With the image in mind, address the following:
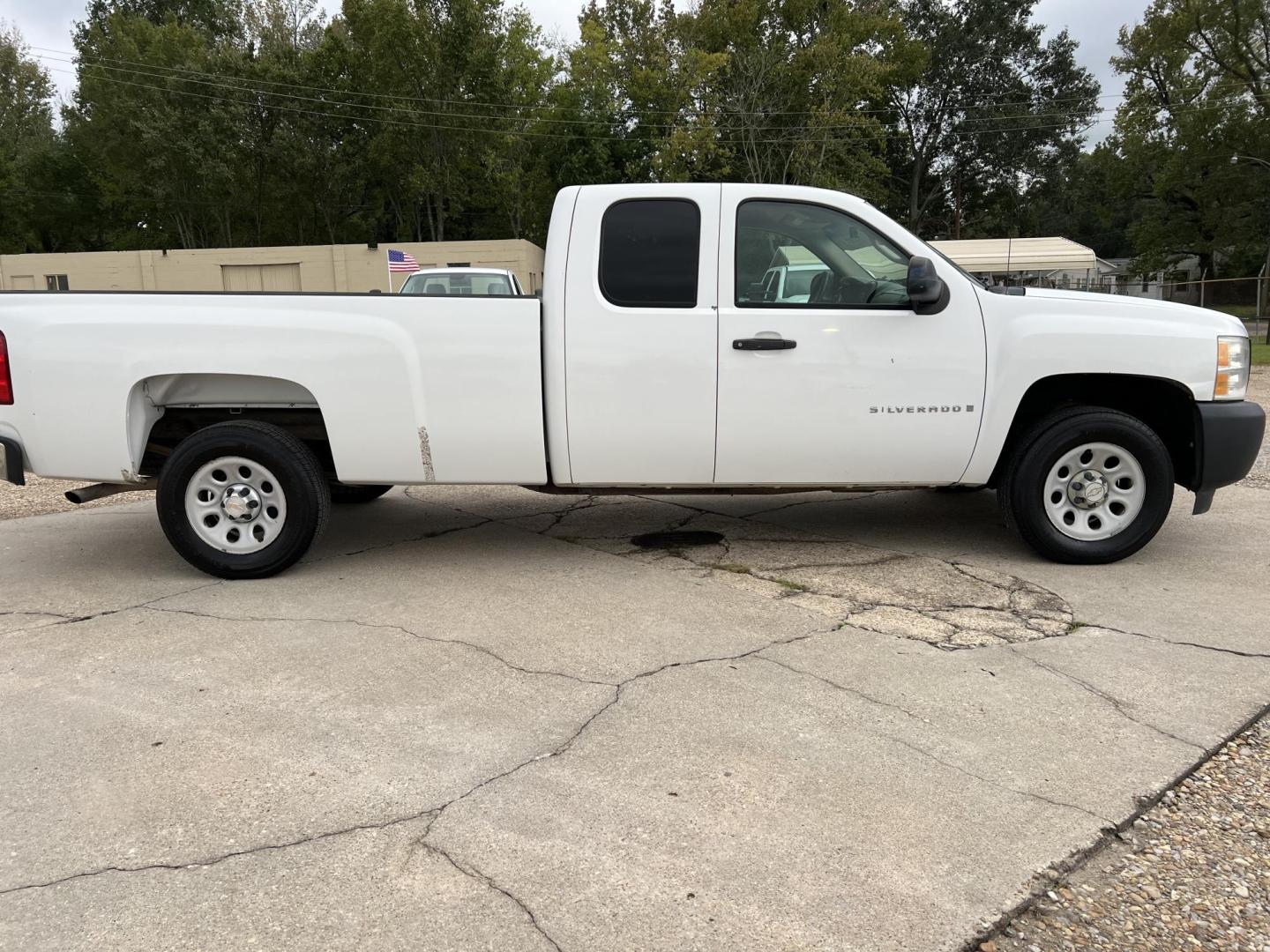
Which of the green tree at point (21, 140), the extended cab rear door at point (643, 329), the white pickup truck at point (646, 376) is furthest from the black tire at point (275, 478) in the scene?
the green tree at point (21, 140)

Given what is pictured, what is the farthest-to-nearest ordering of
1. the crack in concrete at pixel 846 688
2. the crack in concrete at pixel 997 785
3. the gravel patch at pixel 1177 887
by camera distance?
1. the crack in concrete at pixel 846 688
2. the crack in concrete at pixel 997 785
3. the gravel patch at pixel 1177 887

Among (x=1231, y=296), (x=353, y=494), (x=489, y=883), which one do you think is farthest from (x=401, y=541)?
(x=1231, y=296)

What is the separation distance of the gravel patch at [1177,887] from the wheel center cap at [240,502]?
13.6 ft

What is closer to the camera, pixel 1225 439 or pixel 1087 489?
pixel 1225 439

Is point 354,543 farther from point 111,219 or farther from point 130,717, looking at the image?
point 111,219

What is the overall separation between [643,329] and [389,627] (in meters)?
1.97

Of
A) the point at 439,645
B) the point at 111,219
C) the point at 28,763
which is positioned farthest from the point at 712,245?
the point at 111,219

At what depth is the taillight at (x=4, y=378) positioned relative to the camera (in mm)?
4672

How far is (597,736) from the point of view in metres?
3.19

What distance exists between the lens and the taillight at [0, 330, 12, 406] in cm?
467

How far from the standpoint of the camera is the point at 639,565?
5246mm

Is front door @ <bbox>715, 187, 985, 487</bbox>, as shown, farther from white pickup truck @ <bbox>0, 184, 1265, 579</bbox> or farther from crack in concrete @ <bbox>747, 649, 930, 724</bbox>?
crack in concrete @ <bbox>747, 649, 930, 724</bbox>

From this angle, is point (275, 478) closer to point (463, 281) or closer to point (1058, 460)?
point (1058, 460)

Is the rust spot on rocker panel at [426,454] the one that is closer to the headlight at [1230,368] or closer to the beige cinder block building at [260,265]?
the headlight at [1230,368]
